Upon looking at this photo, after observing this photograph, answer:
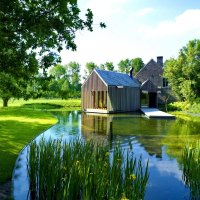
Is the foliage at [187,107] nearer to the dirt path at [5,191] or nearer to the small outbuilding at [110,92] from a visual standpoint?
the small outbuilding at [110,92]

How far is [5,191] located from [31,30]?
523 centimetres

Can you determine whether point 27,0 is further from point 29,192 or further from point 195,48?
point 195,48

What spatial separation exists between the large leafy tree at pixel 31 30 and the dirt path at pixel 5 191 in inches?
146

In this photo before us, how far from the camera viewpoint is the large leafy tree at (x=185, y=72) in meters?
47.4

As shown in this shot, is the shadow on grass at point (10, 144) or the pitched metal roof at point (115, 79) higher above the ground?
the pitched metal roof at point (115, 79)

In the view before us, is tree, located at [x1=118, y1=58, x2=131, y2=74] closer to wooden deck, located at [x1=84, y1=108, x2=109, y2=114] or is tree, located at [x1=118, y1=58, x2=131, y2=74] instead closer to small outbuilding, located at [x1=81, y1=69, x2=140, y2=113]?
small outbuilding, located at [x1=81, y1=69, x2=140, y2=113]

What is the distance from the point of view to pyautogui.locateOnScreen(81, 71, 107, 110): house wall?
42.7 m

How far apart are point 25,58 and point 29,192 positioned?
4317 mm

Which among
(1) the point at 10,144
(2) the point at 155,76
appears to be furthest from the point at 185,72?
(1) the point at 10,144

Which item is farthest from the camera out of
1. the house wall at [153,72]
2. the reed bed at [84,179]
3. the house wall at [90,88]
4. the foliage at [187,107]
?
the house wall at [153,72]

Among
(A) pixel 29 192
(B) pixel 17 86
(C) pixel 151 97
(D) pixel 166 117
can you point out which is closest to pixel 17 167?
(A) pixel 29 192

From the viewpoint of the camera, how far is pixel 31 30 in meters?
8.46

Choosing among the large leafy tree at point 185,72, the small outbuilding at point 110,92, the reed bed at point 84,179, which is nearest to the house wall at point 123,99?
the small outbuilding at point 110,92

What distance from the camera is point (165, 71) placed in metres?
52.8
